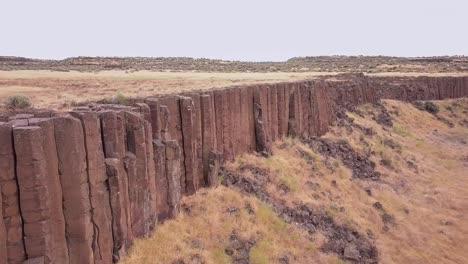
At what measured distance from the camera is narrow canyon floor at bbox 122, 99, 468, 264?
18250mm

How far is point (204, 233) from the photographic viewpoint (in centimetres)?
1811

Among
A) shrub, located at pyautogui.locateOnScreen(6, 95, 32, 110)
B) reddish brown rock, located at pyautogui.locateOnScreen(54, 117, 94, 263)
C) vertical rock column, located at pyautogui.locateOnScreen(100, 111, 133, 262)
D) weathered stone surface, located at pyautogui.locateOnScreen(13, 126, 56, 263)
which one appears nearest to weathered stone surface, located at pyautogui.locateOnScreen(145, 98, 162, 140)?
vertical rock column, located at pyautogui.locateOnScreen(100, 111, 133, 262)

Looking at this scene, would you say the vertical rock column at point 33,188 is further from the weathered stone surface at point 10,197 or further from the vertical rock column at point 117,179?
the vertical rock column at point 117,179

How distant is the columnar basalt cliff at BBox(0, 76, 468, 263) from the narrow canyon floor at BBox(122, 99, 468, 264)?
0.91m

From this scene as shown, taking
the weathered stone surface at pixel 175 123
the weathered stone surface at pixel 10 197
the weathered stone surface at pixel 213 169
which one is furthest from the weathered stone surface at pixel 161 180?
the weathered stone surface at pixel 10 197

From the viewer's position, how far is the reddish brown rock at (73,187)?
1238 cm

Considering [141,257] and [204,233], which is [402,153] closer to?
[204,233]

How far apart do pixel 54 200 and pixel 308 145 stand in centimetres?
2311

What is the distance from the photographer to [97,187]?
43.4ft

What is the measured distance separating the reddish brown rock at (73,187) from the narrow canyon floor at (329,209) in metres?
2.02

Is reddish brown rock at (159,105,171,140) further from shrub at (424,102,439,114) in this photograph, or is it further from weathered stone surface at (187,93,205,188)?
shrub at (424,102,439,114)

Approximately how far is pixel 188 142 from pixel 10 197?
9.19m

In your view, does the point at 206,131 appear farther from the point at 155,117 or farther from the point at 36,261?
the point at 36,261

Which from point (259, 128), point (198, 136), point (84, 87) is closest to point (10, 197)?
point (198, 136)
